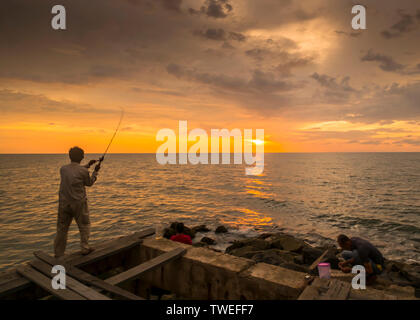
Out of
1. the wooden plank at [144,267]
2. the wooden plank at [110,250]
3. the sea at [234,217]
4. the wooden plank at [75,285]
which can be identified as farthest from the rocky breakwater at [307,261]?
the wooden plank at [75,285]

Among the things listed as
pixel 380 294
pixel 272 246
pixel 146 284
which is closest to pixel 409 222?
pixel 272 246

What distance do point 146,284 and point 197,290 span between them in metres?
1.75

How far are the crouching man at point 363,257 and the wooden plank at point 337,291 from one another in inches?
87.3

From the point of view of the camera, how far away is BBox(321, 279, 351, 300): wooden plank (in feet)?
11.2

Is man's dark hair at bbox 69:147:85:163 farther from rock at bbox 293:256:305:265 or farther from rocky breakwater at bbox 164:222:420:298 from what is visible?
rock at bbox 293:256:305:265

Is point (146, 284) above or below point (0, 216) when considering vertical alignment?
above

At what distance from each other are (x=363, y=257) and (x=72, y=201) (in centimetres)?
665

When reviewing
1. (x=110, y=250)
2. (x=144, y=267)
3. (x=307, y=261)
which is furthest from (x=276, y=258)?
(x=110, y=250)

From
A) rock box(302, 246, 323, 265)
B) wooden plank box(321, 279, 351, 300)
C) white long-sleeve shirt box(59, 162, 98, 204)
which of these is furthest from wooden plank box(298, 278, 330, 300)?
rock box(302, 246, 323, 265)

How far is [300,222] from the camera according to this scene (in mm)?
18531

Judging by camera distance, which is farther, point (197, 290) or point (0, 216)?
point (0, 216)

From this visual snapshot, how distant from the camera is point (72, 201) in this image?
503 cm

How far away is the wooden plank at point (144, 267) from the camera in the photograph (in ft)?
13.9
